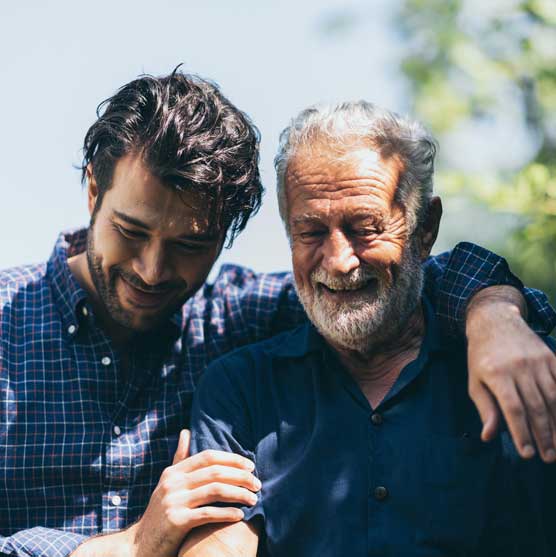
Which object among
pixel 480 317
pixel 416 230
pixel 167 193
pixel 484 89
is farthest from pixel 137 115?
pixel 484 89

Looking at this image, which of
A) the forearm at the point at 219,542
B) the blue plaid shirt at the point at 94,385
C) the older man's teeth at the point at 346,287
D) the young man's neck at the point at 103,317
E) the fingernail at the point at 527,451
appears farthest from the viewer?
the young man's neck at the point at 103,317

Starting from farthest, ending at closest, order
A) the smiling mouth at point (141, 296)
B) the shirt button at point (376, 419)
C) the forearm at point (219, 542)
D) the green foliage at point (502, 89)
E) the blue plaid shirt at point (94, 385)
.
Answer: the green foliage at point (502, 89)
the smiling mouth at point (141, 296)
the blue plaid shirt at point (94, 385)
the shirt button at point (376, 419)
the forearm at point (219, 542)

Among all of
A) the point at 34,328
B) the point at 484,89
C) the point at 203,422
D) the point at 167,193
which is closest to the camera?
the point at 203,422

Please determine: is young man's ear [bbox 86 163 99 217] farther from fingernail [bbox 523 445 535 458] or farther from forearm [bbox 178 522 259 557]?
fingernail [bbox 523 445 535 458]

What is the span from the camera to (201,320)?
10.4 ft

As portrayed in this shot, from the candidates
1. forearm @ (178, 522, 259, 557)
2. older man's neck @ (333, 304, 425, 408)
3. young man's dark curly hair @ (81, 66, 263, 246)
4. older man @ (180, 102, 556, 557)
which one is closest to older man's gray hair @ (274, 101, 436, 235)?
older man @ (180, 102, 556, 557)

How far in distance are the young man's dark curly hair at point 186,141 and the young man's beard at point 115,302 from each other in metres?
0.21

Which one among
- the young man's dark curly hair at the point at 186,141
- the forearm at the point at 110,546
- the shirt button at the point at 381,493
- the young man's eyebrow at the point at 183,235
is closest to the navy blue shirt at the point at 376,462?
the shirt button at the point at 381,493

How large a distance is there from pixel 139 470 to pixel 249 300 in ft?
2.36

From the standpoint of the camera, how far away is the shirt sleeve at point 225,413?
2.56m

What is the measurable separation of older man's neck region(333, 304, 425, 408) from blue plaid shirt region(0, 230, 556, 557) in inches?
4.4

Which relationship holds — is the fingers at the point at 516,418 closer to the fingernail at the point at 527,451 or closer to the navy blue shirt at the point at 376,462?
the fingernail at the point at 527,451

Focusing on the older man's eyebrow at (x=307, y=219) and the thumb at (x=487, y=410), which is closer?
the thumb at (x=487, y=410)

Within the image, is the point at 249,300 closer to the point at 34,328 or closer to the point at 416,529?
the point at 34,328
